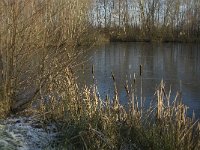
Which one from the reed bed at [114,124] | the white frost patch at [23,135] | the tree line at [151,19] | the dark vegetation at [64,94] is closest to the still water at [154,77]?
the dark vegetation at [64,94]

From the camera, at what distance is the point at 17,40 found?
646 centimetres

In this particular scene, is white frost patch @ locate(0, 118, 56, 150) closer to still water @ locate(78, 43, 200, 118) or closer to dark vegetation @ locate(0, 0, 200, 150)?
dark vegetation @ locate(0, 0, 200, 150)

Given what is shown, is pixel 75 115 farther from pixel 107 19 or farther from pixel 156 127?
pixel 107 19

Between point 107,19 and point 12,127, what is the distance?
167 feet

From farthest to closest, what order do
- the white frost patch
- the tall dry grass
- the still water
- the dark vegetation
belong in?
1. the still water
2. the tall dry grass
3. the dark vegetation
4. the white frost patch

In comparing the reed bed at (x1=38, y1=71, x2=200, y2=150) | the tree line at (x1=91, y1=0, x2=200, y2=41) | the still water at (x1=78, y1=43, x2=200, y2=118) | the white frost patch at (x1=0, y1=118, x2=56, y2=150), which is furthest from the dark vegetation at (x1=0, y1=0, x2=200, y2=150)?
the tree line at (x1=91, y1=0, x2=200, y2=41)

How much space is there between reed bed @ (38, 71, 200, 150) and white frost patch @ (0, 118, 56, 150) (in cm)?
20

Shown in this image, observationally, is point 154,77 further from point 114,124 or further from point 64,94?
point 114,124

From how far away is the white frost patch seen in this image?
5.26 meters

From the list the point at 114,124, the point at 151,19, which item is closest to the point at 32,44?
the point at 114,124

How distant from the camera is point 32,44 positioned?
6629 mm

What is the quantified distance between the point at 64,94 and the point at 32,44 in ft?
3.20

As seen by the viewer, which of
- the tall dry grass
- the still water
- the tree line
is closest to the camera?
the tall dry grass

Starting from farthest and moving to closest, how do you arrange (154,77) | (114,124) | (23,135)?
1. (154,77)
2. (114,124)
3. (23,135)
